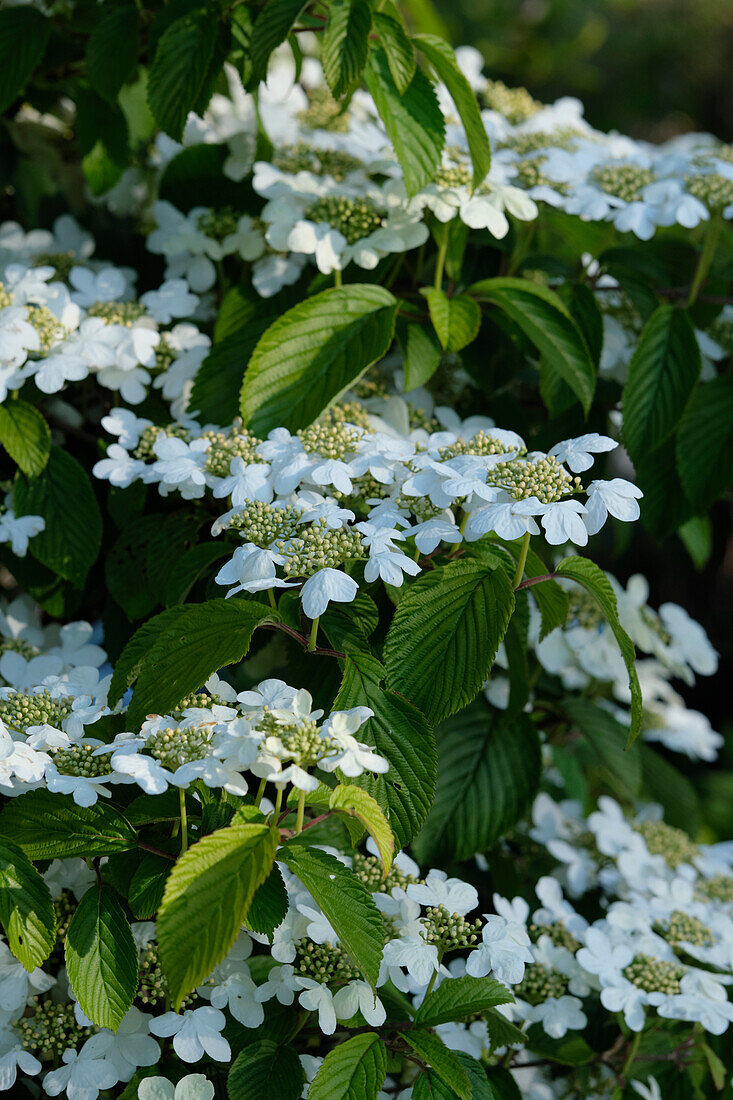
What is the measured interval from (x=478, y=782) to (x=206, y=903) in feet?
1.59

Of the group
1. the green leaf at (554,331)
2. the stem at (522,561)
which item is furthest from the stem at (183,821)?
the green leaf at (554,331)

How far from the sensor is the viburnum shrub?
0.71 m

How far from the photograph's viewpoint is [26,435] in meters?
0.99

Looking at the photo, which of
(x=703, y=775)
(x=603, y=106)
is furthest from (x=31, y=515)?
(x=603, y=106)

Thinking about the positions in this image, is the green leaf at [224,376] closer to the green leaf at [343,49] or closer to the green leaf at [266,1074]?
the green leaf at [343,49]

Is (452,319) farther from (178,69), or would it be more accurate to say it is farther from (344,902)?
(344,902)

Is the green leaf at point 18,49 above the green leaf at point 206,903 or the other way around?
above

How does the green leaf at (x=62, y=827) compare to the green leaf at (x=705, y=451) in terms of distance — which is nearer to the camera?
the green leaf at (x=62, y=827)

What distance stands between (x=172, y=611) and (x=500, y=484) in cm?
28

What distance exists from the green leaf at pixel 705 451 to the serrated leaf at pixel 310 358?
361 mm

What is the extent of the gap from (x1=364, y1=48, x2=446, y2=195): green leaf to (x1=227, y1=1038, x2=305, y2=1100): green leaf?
746mm

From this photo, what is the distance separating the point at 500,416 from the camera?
1.18m

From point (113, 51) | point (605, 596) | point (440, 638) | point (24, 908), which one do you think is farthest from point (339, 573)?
point (113, 51)

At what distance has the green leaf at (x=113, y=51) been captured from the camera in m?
1.04
